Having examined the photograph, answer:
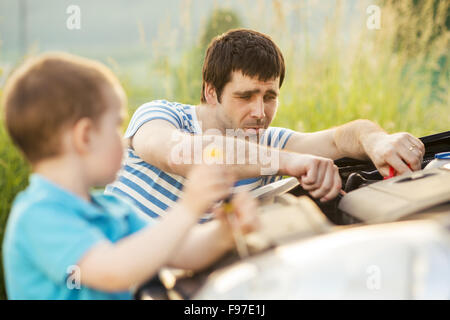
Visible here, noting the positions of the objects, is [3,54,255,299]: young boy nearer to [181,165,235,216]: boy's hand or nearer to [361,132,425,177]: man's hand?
[181,165,235,216]: boy's hand

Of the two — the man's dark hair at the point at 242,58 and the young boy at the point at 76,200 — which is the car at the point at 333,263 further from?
the man's dark hair at the point at 242,58

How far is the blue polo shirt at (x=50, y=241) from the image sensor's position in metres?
1.00

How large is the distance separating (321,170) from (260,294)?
2.41 ft

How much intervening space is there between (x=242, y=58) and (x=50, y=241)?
4.93 feet

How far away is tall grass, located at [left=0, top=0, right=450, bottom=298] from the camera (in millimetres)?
3990

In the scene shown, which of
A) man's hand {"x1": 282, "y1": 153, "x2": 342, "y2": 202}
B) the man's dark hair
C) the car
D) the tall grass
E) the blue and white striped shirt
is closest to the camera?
the car

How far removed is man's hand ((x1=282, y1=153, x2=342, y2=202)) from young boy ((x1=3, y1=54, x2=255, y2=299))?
0.51 m

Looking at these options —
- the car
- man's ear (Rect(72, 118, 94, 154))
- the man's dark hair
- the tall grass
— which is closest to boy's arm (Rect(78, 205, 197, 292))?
Result: the car

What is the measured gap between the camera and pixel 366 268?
0.95 m

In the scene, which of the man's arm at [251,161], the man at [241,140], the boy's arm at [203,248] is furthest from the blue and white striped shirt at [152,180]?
the boy's arm at [203,248]

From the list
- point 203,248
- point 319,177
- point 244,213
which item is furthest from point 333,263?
point 319,177

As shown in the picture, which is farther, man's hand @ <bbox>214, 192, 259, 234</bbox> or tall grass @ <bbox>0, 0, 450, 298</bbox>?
tall grass @ <bbox>0, 0, 450, 298</bbox>

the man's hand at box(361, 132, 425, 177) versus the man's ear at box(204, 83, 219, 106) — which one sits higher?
the man's ear at box(204, 83, 219, 106)

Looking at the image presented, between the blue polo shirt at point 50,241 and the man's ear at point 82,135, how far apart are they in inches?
3.8
